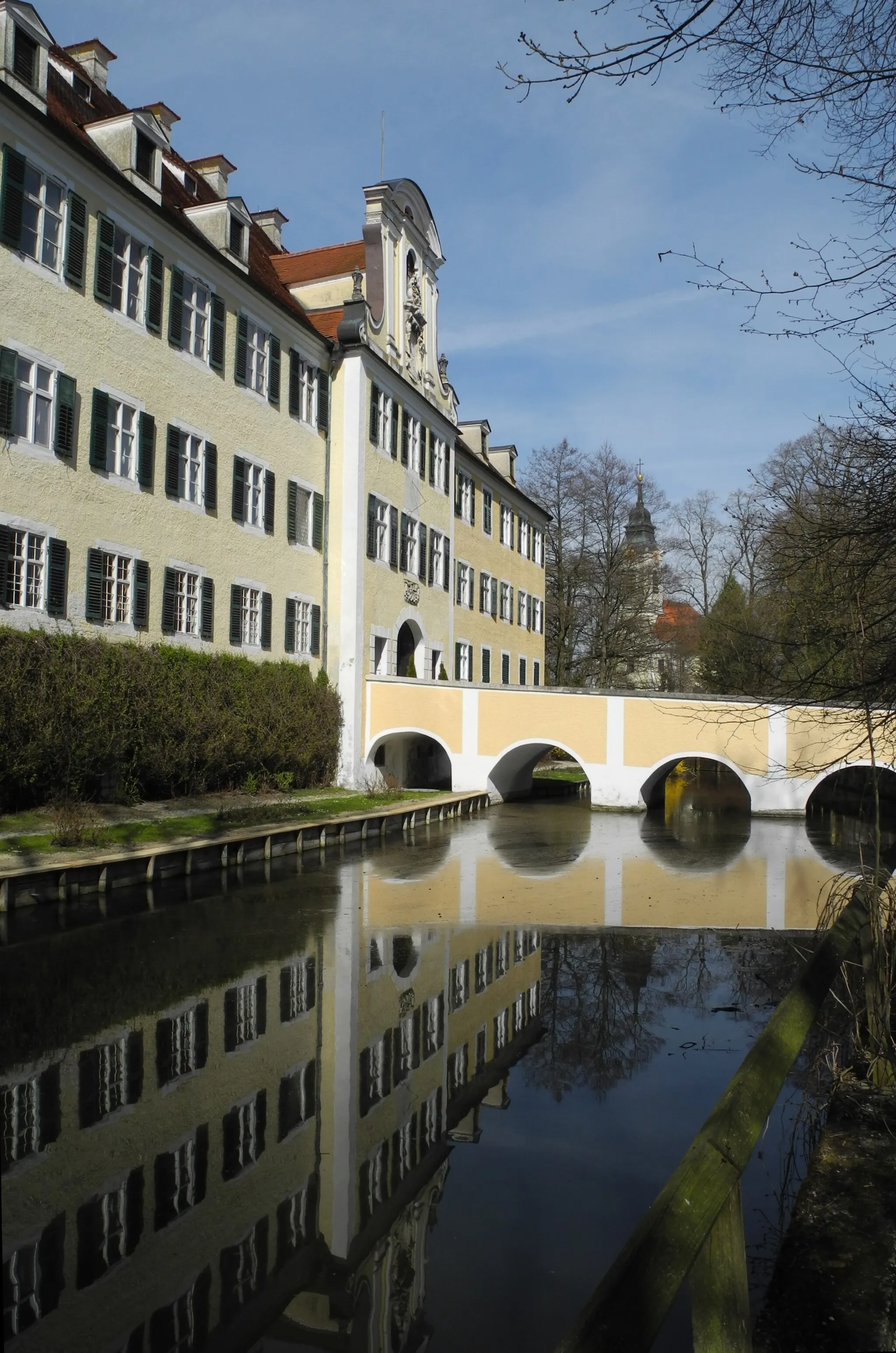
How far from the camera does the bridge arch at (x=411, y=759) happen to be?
28953 mm

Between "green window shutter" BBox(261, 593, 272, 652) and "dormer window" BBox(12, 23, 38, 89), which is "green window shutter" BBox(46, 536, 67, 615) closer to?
"green window shutter" BBox(261, 593, 272, 652)

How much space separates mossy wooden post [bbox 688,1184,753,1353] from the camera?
3.20 metres

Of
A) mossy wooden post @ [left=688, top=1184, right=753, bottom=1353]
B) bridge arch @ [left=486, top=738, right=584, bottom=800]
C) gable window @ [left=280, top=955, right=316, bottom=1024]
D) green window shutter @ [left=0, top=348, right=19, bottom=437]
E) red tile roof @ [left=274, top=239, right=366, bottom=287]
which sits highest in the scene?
red tile roof @ [left=274, top=239, right=366, bottom=287]

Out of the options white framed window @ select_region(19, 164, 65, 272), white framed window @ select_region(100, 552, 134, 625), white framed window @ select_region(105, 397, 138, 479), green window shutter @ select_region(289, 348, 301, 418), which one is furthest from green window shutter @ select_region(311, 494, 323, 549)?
white framed window @ select_region(19, 164, 65, 272)

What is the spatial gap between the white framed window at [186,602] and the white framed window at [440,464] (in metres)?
13.1

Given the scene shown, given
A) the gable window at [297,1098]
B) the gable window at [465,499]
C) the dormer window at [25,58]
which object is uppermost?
the dormer window at [25,58]

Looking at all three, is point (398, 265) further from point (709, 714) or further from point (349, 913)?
point (349, 913)

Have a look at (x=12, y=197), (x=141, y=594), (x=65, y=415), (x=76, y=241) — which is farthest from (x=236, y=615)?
(x=12, y=197)

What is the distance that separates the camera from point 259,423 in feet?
82.8

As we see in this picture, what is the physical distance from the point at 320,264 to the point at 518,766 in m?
15.8

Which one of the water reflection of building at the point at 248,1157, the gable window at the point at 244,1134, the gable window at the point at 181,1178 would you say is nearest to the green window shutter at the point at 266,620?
the water reflection of building at the point at 248,1157

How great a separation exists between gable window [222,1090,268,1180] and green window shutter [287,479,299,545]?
810 inches

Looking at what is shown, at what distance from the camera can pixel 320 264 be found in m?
33.0

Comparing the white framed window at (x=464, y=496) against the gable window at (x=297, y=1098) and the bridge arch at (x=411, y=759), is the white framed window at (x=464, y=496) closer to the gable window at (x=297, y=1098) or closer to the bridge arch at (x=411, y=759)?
the bridge arch at (x=411, y=759)
